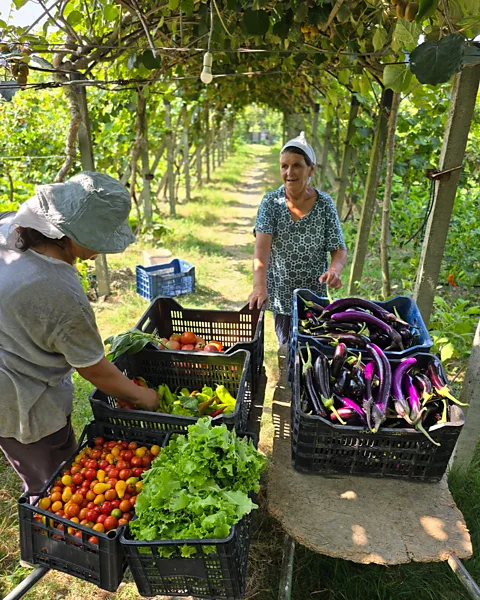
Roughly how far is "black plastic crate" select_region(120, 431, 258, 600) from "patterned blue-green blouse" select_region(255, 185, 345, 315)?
2139mm

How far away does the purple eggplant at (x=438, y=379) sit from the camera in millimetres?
2104

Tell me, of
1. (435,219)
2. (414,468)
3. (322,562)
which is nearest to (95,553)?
(414,468)

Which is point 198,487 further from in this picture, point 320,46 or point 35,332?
point 320,46

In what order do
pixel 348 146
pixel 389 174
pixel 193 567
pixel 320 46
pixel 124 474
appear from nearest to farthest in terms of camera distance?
pixel 193 567, pixel 124 474, pixel 389 174, pixel 320 46, pixel 348 146

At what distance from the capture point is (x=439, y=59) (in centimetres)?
165

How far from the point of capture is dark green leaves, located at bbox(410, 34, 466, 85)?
5.31 ft

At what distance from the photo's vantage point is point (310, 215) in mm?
3371

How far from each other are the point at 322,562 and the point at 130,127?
8.13 metres

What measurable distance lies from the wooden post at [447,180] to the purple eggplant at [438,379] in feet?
2.57

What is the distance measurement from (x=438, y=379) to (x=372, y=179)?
9.76 ft

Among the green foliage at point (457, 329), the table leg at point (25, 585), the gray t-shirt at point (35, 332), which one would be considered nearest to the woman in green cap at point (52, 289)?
the gray t-shirt at point (35, 332)

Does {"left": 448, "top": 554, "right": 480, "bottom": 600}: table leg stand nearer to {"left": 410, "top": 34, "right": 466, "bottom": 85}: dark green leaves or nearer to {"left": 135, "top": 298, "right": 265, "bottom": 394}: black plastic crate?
{"left": 135, "top": 298, "right": 265, "bottom": 394}: black plastic crate

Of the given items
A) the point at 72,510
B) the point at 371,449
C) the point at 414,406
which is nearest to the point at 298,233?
the point at 414,406

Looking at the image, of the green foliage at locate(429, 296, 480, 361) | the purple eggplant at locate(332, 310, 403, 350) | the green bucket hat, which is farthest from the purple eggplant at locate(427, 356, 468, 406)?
the green foliage at locate(429, 296, 480, 361)
